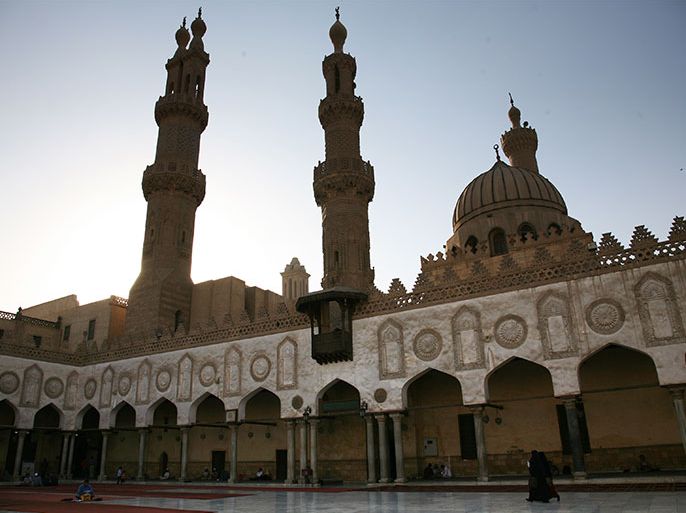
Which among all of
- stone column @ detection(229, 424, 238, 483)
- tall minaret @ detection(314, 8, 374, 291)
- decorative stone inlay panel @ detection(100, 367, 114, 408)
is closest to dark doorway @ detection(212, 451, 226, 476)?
stone column @ detection(229, 424, 238, 483)

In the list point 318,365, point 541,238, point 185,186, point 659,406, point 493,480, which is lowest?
point 493,480

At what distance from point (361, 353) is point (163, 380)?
10.2m

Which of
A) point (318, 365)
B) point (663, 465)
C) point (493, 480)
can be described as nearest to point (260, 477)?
point (318, 365)

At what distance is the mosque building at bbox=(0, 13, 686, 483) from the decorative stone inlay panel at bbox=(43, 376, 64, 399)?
5 centimetres

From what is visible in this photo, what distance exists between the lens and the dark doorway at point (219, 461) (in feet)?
80.9

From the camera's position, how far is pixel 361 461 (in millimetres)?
21422

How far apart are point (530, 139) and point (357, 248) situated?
15.9 metres

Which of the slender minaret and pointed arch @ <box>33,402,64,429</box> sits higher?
the slender minaret

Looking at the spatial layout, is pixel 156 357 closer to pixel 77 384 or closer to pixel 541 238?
pixel 77 384

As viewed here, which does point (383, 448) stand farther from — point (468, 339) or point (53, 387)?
point (53, 387)

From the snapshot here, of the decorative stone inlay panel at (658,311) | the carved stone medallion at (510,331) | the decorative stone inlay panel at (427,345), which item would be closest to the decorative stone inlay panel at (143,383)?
the decorative stone inlay panel at (427,345)

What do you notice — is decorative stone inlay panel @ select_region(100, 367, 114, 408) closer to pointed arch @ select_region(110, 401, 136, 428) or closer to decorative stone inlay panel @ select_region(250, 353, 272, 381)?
pointed arch @ select_region(110, 401, 136, 428)

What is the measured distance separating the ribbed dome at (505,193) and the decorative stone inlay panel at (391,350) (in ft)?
29.1

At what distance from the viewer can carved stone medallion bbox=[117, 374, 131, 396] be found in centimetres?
2580
